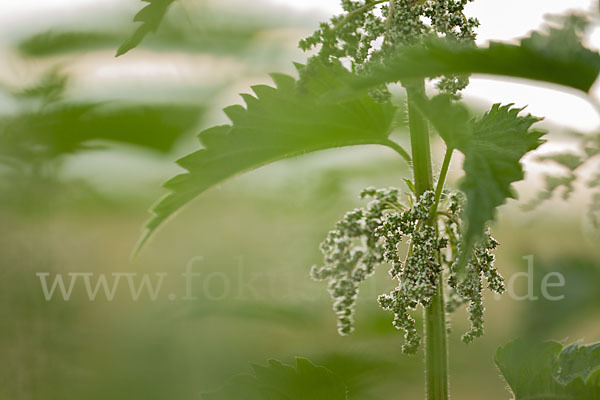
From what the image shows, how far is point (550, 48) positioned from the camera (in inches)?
10.6

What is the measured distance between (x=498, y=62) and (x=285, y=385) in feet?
1.02

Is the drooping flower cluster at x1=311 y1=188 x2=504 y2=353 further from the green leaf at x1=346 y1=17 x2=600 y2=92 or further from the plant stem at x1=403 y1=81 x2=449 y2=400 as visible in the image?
the green leaf at x1=346 y1=17 x2=600 y2=92

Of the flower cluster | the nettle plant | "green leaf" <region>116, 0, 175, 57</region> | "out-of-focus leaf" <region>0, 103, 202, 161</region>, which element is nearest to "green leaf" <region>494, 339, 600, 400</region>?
the nettle plant

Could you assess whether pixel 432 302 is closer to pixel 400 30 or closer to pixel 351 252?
pixel 351 252

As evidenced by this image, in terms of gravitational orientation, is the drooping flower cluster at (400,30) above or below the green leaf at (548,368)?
above

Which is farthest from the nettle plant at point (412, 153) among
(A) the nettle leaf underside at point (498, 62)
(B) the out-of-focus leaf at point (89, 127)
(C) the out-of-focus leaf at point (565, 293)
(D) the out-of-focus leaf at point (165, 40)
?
(D) the out-of-focus leaf at point (165, 40)

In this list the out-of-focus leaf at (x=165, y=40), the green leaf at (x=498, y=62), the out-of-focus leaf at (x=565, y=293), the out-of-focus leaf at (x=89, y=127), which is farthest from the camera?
the out-of-focus leaf at (x=165, y=40)

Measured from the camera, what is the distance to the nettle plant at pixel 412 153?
0.29 m

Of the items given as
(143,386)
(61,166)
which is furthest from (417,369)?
(61,166)

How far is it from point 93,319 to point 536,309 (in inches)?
43.3

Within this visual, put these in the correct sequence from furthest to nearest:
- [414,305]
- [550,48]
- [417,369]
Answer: [417,369]
[414,305]
[550,48]

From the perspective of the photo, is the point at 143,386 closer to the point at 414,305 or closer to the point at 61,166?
the point at 61,166

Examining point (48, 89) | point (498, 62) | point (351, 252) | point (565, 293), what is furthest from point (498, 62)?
point (48, 89)

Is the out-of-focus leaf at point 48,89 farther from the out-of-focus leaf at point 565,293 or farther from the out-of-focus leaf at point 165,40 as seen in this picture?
the out-of-focus leaf at point 565,293
